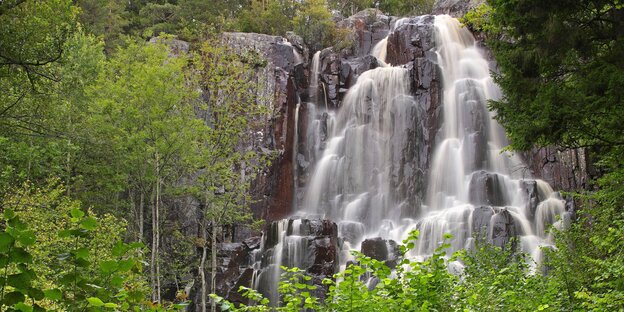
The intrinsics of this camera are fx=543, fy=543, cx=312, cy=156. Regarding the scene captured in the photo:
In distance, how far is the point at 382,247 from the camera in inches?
789

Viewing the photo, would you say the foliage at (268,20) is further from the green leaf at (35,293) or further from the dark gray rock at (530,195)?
the green leaf at (35,293)

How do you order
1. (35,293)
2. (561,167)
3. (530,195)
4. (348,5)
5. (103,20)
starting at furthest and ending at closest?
(348,5), (103,20), (561,167), (530,195), (35,293)

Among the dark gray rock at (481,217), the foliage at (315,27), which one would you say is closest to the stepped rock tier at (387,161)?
the dark gray rock at (481,217)

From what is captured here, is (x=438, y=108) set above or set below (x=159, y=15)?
below

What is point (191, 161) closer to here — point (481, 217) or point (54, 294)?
point (481, 217)

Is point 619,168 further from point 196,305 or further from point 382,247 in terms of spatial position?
point 196,305

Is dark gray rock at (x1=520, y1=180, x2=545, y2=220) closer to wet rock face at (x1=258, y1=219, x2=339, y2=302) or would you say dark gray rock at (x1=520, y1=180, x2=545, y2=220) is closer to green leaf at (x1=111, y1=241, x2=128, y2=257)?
wet rock face at (x1=258, y1=219, x2=339, y2=302)

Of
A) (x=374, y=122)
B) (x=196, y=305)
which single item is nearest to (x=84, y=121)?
(x=196, y=305)

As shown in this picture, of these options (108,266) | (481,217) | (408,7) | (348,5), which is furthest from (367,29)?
(108,266)

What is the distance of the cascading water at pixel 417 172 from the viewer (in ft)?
67.9

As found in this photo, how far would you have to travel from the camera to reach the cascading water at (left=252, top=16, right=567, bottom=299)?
67.9ft

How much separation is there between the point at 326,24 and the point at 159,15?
12666 mm

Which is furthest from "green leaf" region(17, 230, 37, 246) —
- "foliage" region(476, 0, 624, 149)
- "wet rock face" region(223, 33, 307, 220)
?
"wet rock face" region(223, 33, 307, 220)

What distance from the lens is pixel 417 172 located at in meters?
26.0
